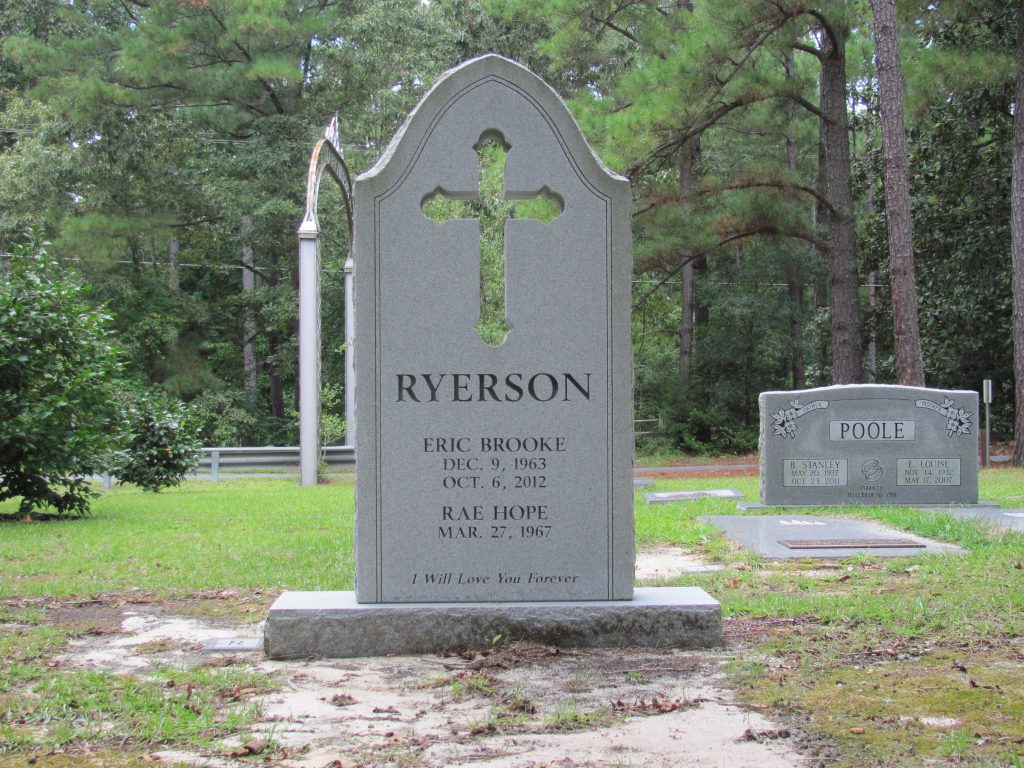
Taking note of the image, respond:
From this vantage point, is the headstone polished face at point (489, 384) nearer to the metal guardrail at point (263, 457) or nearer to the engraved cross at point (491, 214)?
the engraved cross at point (491, 214)

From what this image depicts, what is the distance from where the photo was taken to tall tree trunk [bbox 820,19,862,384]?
21.4 metres

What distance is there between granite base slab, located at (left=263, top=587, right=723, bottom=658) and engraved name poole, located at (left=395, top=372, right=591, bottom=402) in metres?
1.02

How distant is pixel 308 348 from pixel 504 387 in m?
16.7

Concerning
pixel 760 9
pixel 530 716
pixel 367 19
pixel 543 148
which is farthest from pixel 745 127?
pixel 530 716

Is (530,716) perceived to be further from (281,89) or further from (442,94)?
(281,89)

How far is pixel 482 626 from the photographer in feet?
16.6

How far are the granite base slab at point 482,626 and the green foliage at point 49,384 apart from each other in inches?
298

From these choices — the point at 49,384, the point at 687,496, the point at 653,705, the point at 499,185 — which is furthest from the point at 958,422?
the point at 499,185

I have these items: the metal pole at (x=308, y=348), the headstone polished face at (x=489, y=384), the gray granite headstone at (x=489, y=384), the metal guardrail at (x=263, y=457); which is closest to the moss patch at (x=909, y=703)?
the gray granite headstone at (x=489, y=384)

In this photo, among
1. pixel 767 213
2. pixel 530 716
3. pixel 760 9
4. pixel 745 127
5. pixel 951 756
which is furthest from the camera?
pixel 745 127

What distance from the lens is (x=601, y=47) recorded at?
31.0 m

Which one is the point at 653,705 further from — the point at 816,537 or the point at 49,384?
the point at 49,384

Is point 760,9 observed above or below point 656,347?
above

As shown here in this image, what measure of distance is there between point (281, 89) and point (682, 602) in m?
31.6
